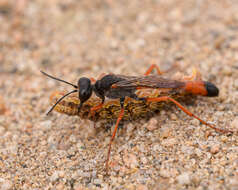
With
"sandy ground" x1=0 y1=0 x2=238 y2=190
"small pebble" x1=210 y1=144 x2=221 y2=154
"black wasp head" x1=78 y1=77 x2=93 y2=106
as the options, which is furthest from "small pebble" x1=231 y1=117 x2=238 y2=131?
"black wasp head" x1=78 y1=77 x2=93 y2=106

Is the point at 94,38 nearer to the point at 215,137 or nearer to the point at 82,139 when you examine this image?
the point at 82,139

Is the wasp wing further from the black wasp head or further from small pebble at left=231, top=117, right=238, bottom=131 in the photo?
small pebble at left=231, top=117, right=238, bottom=131

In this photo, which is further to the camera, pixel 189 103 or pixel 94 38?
pixel 94 38

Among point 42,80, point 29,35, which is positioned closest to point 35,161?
point 42,80

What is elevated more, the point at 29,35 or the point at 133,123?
the point at 29,35

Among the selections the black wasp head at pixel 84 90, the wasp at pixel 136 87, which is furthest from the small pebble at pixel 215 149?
the black wasp head at pixel 84 90
